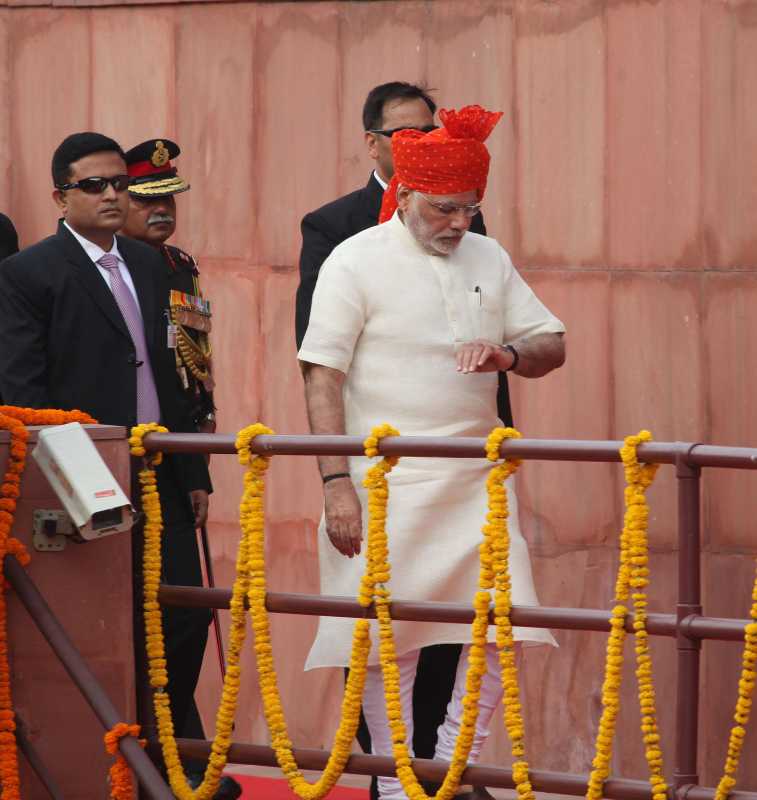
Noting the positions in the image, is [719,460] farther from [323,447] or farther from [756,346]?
[756,346]

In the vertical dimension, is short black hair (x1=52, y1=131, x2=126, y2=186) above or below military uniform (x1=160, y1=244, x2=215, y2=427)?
above

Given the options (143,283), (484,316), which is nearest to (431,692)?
(484,316)

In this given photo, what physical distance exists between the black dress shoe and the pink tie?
3.46 feet

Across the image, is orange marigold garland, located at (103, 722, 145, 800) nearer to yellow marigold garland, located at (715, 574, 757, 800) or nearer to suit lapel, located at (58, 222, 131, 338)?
suit lapel, located at (58, 222, 131, 338)

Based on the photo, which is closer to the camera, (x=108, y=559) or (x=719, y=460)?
(x=719, y=460)

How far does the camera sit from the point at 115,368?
542 cm

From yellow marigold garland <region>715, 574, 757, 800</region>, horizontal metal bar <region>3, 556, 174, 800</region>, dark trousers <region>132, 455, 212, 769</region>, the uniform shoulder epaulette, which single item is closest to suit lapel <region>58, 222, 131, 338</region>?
dark trousers <region>132, 455, 212, 769</region>

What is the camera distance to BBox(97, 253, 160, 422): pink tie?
5.50 meters

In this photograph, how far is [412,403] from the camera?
520cm

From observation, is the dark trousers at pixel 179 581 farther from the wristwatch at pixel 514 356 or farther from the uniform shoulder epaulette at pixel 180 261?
the wristwatch at pixel 514 356

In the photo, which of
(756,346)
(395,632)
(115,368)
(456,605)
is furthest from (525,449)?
(756,346)

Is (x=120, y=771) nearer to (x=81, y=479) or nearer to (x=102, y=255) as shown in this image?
(x=81, y=479)

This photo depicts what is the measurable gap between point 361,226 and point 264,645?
149 cm

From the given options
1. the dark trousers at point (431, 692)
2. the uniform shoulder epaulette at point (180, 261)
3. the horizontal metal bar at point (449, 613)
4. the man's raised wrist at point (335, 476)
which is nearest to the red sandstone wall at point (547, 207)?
the uniform shoulder epaulette at point (180, 261)
